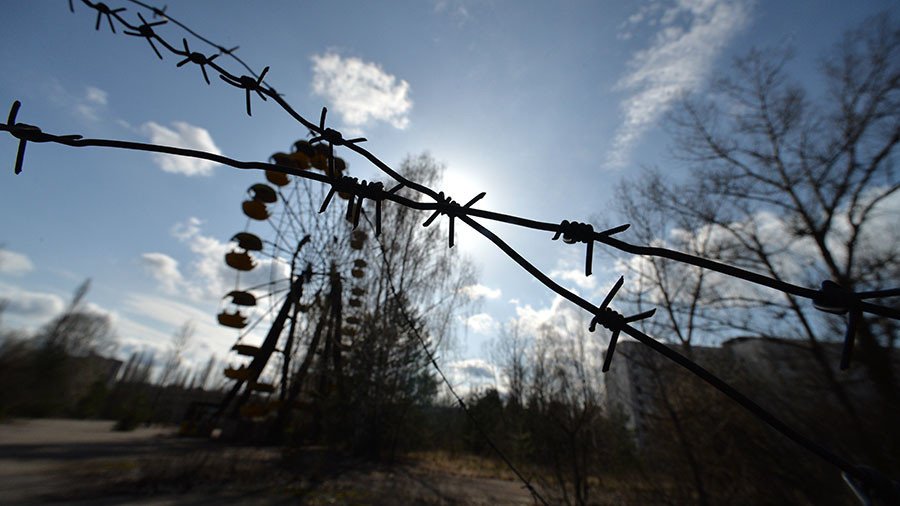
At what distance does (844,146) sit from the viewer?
7781 millimetres

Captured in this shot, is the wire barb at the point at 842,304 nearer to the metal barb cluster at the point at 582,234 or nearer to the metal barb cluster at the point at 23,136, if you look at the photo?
the metal barb cluster at the point at 582,234

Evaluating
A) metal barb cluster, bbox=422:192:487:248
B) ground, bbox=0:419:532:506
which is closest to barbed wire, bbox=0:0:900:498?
metal barb cluster, bbox=422:192:487:248

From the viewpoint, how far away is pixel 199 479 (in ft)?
22.5

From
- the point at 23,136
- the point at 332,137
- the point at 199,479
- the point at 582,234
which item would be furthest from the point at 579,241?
the point at 199,479

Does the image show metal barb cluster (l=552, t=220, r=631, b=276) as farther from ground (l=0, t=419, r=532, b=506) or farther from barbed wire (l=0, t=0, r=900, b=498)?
ground (l=0, t=419, r=532, b=506)

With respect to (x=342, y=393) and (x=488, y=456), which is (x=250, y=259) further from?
(x=488, y=456)

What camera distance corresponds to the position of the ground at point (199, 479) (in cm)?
555

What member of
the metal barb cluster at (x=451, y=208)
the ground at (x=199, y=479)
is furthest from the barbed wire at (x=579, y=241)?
the ground at (x=199, y=479)

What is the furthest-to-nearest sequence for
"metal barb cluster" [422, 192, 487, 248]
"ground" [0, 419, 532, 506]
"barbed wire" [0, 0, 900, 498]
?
"ground" [0, 419, 532, 506], "metal barb cluster" [422, 192, 487, 248], "barbed wire" [0, 0, 900, 498]

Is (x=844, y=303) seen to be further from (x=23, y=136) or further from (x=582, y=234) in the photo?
(x=23, y=136)

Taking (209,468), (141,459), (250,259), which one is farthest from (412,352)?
(250,259)

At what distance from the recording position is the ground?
18.2ft

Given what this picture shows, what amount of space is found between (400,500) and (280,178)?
6.74m

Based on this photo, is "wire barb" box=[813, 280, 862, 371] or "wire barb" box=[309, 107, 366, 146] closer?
"wire barb" box=[813, 280, 862, 371]
